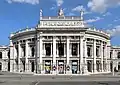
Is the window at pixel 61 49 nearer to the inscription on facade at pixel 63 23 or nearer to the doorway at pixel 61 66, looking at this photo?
the doorway at pixel 61 66

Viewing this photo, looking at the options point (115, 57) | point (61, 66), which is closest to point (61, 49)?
point (61, 66)

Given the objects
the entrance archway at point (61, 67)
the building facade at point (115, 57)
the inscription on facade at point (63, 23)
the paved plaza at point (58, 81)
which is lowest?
the paved plaza at point (58, 81)

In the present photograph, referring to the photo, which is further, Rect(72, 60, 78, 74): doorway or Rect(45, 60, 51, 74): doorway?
Rect(45, 60, 51, 74): doorway

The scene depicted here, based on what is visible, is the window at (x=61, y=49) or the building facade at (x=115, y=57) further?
the building facade at (x=115, y=57)

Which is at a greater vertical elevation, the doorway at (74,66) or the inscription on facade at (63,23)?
the inscription on facade at (63,23)

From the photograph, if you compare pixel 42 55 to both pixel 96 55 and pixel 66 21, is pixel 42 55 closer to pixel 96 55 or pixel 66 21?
pixel 66 21

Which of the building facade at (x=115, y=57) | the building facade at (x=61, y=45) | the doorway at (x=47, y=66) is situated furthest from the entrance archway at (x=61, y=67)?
the building facade at (x=115, y=57)

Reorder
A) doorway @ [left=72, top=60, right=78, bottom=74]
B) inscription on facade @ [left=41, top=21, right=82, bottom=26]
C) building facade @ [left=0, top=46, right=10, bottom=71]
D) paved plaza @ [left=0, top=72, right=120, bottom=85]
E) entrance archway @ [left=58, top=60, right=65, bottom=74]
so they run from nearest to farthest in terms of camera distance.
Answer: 1. paved plaza @ [left=0, top=72, right=120, bottom=85]
2. entrance archway @ [left=58, top=60, right=65, bottom=74]
3. doorway @ [left=72, top=60, right=78, bottom=74]
4. inscription on facade @ [left=41, top=21, right=82, bottom=26]
5. building facade @ [left=0, top=46, right=10, bottom=71]

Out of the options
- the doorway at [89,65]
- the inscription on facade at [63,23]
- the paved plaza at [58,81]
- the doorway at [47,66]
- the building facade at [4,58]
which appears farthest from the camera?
the building facade at [4,58]

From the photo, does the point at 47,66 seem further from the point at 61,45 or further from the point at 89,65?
the point at 89,65

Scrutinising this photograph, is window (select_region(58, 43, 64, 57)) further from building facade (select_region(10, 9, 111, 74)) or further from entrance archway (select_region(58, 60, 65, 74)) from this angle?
entrance archway (select_region(58, 60, 65, 74))

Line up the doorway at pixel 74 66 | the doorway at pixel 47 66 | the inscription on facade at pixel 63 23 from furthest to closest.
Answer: the inscription on facade at pixel 63 23
the doorway at pixel 47 66
the doorway at pixel 74 66

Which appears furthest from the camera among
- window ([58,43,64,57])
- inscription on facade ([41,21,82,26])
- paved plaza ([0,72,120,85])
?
window ([58,43,64,57])

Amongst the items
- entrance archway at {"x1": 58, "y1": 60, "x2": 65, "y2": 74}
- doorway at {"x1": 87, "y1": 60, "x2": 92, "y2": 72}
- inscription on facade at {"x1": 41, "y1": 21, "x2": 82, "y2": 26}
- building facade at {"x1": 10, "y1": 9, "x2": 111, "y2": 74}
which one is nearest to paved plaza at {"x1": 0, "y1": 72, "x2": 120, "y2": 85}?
entrance archway at {"x1": 58, "y1": 60, "x2": 65, "y2": 74}
